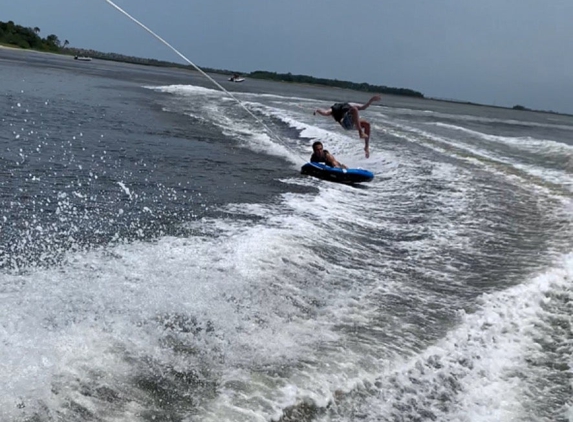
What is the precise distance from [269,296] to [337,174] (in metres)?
Answer: 8.61

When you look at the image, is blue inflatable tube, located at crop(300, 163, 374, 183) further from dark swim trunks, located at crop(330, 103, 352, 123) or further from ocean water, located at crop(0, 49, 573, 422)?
dark swim trunks, located at crop(330, 103, 352, 123)

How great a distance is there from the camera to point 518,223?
11.1 metres

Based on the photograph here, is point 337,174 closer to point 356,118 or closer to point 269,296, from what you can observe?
point 356,118

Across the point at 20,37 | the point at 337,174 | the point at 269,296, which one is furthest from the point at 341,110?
the point at 20,37

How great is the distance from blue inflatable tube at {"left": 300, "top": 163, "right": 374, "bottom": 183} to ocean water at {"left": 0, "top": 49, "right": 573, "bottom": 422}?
1.61 feet

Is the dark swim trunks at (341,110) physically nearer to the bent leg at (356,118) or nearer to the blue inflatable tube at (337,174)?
the bent leg at (356,118)

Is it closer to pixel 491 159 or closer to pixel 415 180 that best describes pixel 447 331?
pixel 415 180

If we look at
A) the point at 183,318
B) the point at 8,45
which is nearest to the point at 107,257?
the point at 183,318

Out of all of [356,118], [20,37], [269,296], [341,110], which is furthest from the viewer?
[20,37]

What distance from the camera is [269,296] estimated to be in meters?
→ 6.30

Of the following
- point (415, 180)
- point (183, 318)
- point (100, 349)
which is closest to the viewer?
point (100, 349)

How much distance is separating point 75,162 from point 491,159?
12706 mm

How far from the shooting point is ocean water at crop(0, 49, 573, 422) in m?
4.45

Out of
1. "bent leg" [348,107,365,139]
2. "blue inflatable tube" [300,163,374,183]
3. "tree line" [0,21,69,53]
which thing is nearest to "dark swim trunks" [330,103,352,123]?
"bent leg" [348,107,365,139]
